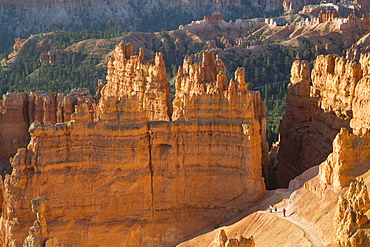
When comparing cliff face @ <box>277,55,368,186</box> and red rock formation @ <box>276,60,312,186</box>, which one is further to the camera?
red rock formation @ <box>276,60,312,186</box>

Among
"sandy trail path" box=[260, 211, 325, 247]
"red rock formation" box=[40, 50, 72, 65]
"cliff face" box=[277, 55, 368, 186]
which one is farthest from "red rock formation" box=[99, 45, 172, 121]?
"red rock formation" box=[40, 50, 72, 65]

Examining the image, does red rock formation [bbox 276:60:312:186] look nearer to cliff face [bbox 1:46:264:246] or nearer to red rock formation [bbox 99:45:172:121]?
red rock formation [bbox 99:45:172:121]

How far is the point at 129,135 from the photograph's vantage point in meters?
35.3

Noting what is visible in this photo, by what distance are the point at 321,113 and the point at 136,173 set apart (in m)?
17.0

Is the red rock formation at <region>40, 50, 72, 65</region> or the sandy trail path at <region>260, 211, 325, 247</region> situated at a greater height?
the red rock formation at <region>40, 50, 72, 65</region>

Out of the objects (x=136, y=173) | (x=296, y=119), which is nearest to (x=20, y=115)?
(x=296, y=119)

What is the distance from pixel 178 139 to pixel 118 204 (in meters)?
5.22

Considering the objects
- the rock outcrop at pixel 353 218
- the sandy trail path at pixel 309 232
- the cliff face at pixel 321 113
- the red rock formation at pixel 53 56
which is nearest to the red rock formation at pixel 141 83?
the cliff face at pixel 321 113

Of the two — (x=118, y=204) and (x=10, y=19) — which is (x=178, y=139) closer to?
(x=118, y=204)

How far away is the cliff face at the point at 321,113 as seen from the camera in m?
42.5

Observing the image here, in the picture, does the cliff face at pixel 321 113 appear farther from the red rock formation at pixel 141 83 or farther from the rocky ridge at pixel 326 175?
the red rock formation at pixel 141 83

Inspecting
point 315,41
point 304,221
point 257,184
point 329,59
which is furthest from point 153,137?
point 315,41

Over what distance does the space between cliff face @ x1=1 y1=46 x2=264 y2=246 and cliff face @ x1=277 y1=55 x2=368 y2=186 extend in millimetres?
8655

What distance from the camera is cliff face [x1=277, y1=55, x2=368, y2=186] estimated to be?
139 ft
